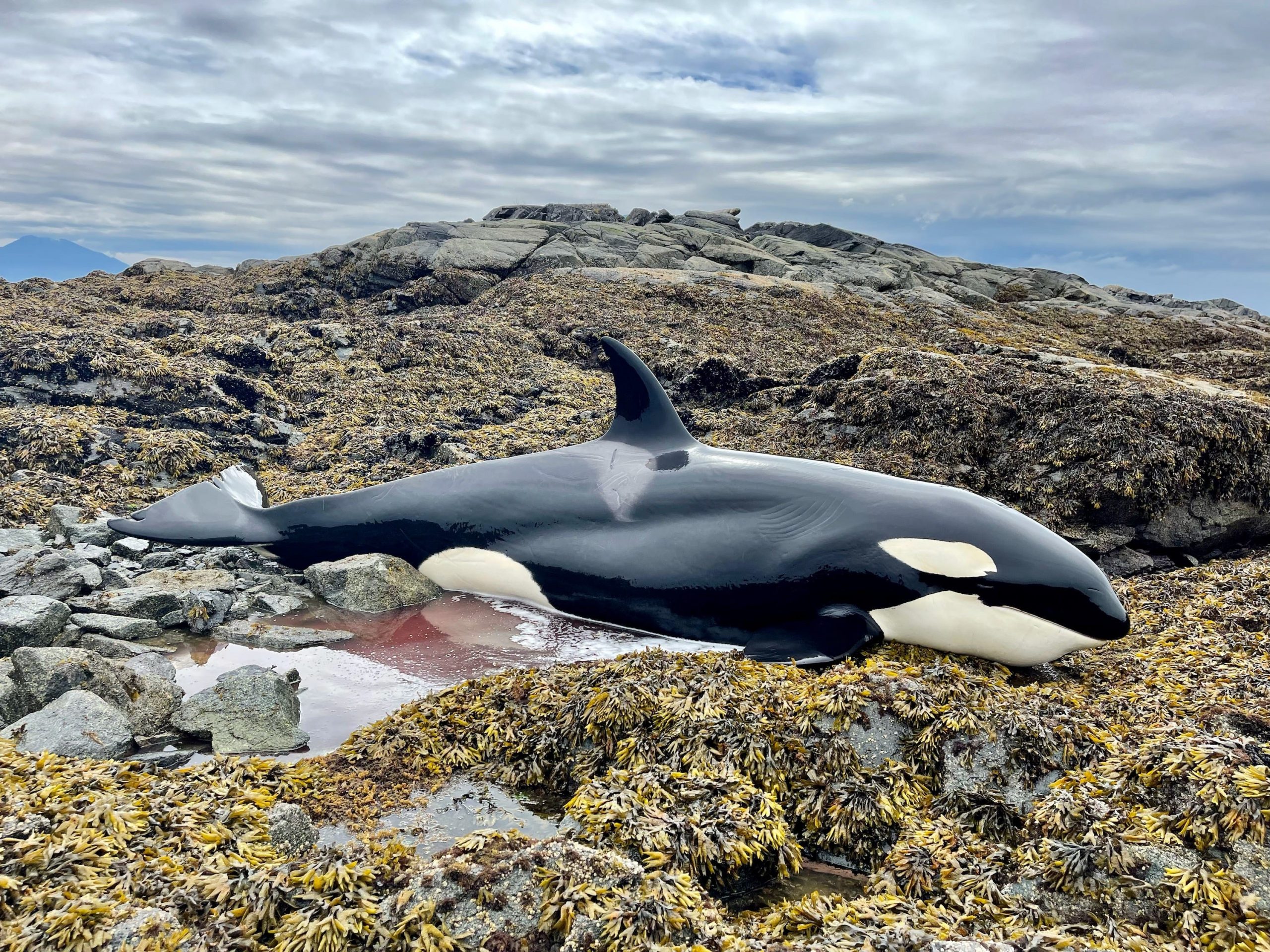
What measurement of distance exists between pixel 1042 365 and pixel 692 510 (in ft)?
21.7

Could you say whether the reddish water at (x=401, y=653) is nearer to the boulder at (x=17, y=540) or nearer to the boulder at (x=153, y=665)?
the boulder at (x=153, y=665)

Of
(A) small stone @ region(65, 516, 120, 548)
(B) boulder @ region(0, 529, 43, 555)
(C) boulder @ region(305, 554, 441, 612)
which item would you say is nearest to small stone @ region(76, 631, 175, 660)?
(C) boulder @ region(305, 554, 441, 612)

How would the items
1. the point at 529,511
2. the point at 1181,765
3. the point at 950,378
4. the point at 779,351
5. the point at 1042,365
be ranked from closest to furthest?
the point at 1181,765
the point at 529,511
the point at 950,378
the point at 1042,365
the point at 779,351

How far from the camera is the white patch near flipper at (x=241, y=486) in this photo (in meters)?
7.45

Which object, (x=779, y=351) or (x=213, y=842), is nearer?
(x=213, y=842)

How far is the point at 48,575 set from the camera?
593 cm

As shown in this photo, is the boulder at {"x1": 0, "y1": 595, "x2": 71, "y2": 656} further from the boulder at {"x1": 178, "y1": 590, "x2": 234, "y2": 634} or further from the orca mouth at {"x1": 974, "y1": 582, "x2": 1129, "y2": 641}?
the orca mouth at {"x1": 974, "y1": 582, "x2": 1129, "y2": 641}

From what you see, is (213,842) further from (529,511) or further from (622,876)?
(529,511)

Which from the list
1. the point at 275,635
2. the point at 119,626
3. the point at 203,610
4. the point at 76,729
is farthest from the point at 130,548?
the point at 76,729

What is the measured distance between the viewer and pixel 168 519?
702 cm

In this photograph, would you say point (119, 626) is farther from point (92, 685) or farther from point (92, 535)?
point (92, 535)

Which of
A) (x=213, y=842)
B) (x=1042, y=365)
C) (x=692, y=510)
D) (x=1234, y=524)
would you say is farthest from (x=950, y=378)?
(x=213, y=842)

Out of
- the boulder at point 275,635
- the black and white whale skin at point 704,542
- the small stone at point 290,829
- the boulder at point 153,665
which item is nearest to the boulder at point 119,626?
the boulder at point 275,635

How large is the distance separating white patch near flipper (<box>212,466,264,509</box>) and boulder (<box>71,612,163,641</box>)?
177 cm
